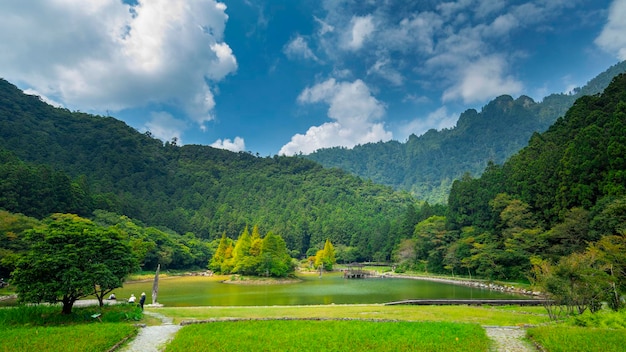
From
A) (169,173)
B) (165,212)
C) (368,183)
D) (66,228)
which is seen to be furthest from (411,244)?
(169,173)

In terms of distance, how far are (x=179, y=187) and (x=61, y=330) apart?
12959cm

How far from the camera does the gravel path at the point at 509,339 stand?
980 cm

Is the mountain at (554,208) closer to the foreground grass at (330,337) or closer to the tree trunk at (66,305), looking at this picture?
the foreground grass at (330,337)

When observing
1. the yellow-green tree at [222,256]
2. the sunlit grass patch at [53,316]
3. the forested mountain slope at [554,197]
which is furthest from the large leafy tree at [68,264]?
the yellow-green tree at [222,256]

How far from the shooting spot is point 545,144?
145ft

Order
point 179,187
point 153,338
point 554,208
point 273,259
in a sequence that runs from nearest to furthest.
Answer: point 153,338 → point 554,208 → point 273,259 → point 179,187

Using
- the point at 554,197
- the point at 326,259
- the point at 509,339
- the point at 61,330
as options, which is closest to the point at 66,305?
the point at 61,330

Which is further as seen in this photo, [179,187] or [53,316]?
[179,187]

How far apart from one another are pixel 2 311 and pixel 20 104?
131 metres

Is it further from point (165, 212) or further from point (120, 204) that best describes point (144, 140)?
point (120, 204)

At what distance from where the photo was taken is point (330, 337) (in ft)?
34.5

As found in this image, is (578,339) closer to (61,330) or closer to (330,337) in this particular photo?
(330,337)

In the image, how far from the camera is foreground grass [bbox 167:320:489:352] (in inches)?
371

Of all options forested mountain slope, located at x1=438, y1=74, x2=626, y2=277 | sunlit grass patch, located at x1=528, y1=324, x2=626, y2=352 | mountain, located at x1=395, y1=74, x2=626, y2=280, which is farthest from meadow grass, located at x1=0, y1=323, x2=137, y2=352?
forested mountain slope, located at x1=438, y1=74, x2=626, y2=277
